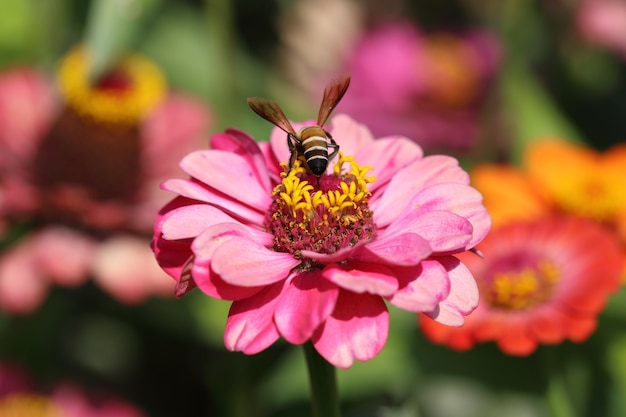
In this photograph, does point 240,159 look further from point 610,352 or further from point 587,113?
point 587,113

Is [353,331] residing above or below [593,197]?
below

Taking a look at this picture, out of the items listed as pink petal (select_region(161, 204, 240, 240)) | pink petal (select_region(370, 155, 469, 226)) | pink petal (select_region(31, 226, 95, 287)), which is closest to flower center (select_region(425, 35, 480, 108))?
pink petal (select_region(31, 226, 95, 287))

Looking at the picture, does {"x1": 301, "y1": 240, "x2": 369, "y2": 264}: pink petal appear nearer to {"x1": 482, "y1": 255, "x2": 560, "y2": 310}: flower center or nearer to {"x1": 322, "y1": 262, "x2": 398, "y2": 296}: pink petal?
{"x1": 322, "y1": 262, "x2": 398, "y2": 296}: pink petal

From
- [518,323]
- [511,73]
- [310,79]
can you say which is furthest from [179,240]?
[310,79]

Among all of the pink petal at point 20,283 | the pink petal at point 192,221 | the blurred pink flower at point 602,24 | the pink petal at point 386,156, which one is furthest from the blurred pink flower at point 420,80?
the pink petal at point 192,221

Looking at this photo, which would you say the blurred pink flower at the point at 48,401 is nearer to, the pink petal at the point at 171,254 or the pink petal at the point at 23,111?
the pink petal at the point at 23,111

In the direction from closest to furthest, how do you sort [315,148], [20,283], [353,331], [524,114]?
[353,331] → [315,148] → [20,283] → [524,114]

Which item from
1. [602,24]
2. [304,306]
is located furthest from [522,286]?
[602,24]

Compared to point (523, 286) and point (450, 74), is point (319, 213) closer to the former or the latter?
point (523, 286)
